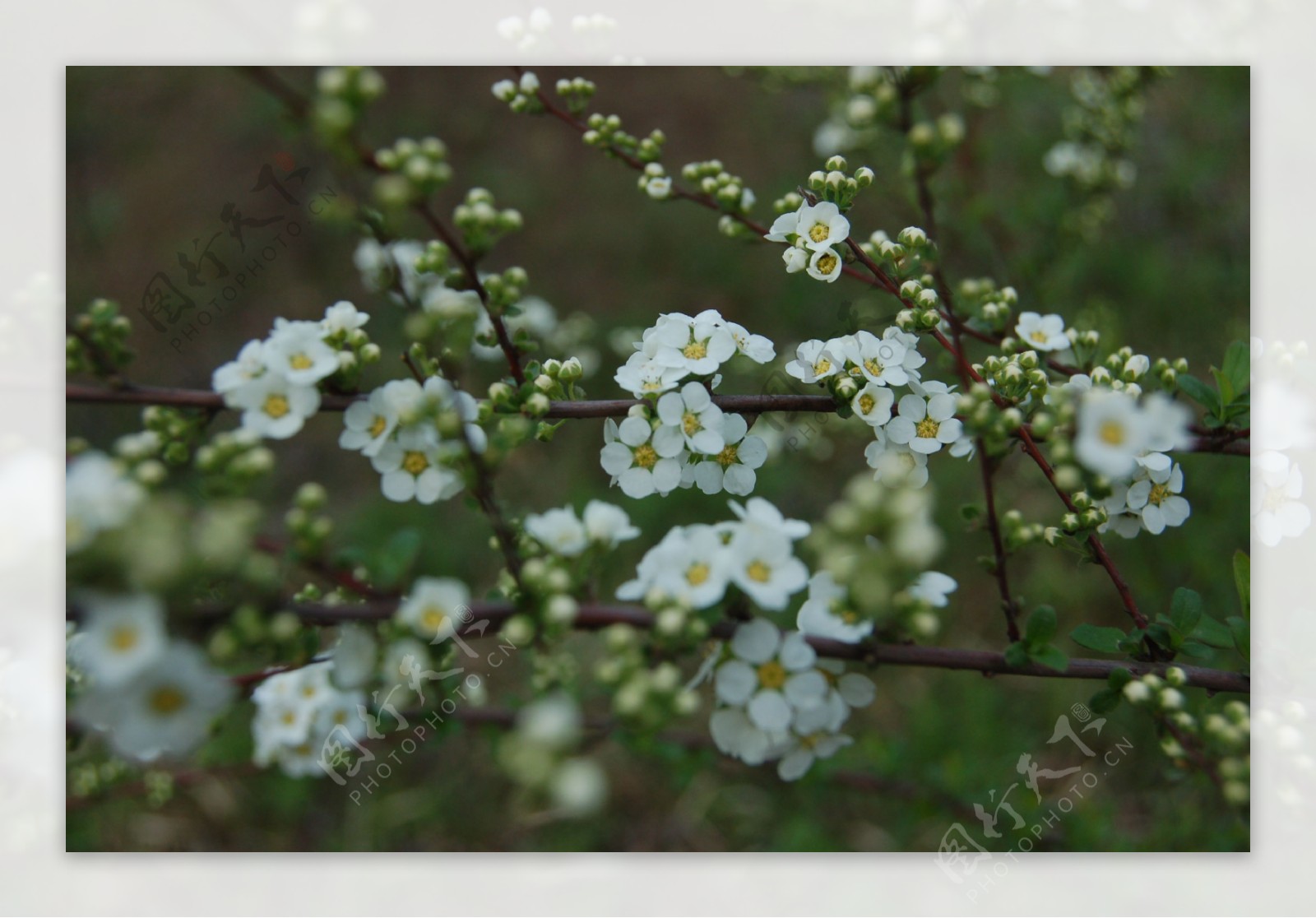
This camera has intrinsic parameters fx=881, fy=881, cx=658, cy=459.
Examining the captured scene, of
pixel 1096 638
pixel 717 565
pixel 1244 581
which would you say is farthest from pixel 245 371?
pixel 1244 581

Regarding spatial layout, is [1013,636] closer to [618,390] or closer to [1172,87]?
[618,390]

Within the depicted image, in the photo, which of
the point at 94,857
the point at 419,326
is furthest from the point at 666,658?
the point at 94,857

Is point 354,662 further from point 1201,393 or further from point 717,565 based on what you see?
point 1201,393

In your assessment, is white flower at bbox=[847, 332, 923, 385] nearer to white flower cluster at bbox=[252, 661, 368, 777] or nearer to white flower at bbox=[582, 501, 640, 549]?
white flower at bbox=[582, 501, 640, 549]

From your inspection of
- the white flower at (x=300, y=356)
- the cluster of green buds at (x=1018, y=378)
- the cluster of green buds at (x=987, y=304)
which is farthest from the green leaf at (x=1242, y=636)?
the white flower at (x=300, y=356)

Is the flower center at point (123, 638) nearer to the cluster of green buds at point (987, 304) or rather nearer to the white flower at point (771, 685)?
the white flower at point (771, 685)

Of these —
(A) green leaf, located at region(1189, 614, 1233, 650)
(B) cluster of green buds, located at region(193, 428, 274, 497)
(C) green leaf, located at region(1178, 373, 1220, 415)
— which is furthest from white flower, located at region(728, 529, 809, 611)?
(C) green leaf, located at region(1178, 373, 1220, 415)
